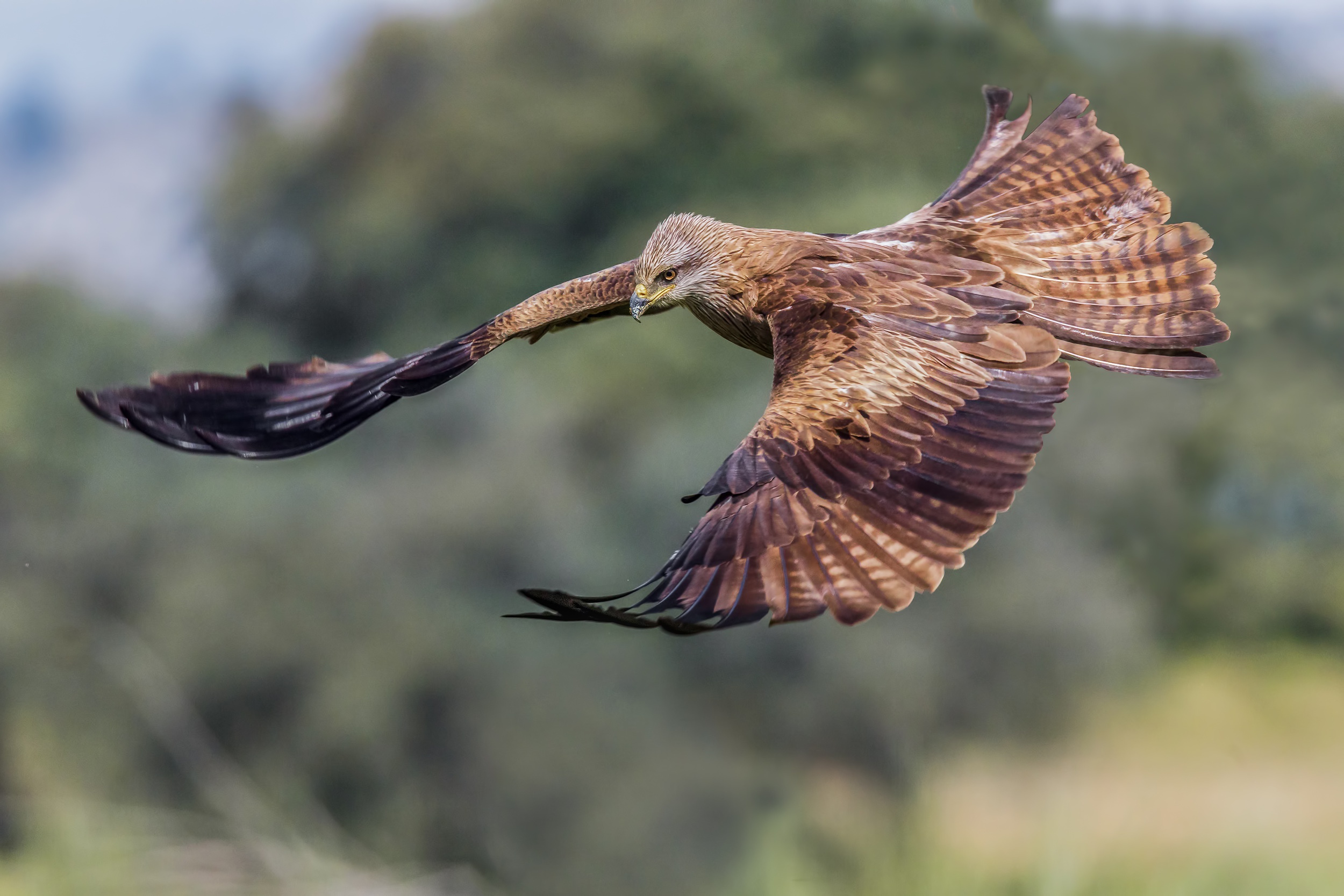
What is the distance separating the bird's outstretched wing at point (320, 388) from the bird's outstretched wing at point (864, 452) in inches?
35.6

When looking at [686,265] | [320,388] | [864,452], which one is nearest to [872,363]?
[864,452]

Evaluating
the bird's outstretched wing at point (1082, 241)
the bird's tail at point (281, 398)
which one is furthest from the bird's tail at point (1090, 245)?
the bird's tail at point (281, 398)

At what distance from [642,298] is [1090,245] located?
5.34ft

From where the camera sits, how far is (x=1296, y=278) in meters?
11.0

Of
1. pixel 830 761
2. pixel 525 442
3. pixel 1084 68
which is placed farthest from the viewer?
pixel 525 442

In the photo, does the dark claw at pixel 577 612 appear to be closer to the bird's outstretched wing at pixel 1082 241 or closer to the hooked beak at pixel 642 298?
the hooked beak at pixel 642 298

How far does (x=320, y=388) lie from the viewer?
537 cm

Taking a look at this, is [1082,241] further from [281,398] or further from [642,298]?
[281,398]

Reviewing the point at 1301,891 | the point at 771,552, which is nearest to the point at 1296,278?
the point at 1301,891

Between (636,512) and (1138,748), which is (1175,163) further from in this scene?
(636,512)

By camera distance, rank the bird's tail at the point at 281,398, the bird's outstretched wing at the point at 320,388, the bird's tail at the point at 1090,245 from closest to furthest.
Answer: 1. the bird's tail at the point at 1090,245
2. the bird's tail at the point at 281,398
3. the bird's outstretched wing at the point at 320,388

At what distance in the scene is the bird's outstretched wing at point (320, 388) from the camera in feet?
16.2

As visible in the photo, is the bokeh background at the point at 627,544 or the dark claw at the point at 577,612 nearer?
the dark claw at the point at 577,612

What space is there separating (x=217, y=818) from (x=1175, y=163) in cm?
1624
